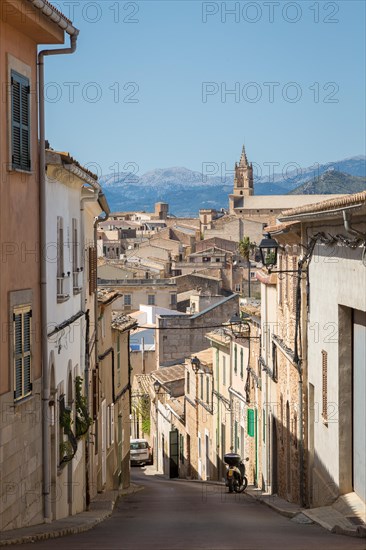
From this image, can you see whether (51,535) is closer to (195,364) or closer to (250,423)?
(250,423)

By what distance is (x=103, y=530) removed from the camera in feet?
50.9

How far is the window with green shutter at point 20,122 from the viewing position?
43.8ft

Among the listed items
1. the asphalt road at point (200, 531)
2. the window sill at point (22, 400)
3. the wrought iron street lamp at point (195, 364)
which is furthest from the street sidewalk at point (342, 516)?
the wrought iron street lamp at point (195, 364)

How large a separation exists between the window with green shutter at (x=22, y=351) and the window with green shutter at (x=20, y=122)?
199 cm

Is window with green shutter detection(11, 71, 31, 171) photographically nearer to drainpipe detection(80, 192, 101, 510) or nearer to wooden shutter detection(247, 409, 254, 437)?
drainpipe detection(80, 192, 101, 510)

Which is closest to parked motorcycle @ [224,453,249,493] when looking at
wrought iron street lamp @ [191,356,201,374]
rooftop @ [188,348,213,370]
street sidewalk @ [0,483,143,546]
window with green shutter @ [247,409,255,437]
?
window with green shutter @ [247,409,255,437]

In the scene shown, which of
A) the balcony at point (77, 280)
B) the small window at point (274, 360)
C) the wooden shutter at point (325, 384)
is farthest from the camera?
the small window at point (274, 360)

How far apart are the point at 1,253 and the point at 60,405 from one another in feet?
17.8

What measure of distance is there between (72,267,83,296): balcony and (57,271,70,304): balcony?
5.34ft

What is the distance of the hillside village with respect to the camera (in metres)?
13.6

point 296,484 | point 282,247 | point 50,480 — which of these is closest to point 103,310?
point 282,247

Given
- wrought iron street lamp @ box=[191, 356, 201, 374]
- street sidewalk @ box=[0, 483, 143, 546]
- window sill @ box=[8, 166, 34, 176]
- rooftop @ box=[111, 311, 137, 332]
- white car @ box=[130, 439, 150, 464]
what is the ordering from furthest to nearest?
1. white car @ box=[130, 439, 150, 464]
2. wrought iron street lamp @ box=[191, 356, 201, 374]
3. rooftop @ box=[111, 311, 137, 332]
4. window sill @ box=[8, 166, 34, 176]
5. street sidewalk @ box=[0, 483, 143, 546]

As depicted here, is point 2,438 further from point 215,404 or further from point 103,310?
point 215,404

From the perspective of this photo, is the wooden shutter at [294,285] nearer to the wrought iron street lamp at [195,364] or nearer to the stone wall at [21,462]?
the stone wall at [21,462]
